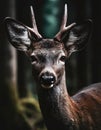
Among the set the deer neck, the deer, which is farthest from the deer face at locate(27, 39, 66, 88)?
the deer neck

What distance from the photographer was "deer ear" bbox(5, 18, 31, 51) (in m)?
11.1

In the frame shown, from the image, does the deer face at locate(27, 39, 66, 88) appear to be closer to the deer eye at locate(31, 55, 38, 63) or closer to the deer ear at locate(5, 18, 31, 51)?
the deer eye at locate(31, 55, 38, 63)

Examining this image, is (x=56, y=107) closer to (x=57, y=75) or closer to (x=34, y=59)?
(x=57, y=75)

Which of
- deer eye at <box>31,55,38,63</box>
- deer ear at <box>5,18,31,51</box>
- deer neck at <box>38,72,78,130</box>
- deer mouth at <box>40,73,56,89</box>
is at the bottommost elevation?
deer neck at <box>38,72,78,130</box>

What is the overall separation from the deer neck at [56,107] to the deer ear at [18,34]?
0.82 m

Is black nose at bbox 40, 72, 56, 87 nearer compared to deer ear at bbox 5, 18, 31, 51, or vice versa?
black nose at bbox 40, 72, 56, 87

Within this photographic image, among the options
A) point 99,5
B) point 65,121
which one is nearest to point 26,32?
point 65,121

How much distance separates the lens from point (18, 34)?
36.8 feet

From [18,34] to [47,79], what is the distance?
1325 millimetres

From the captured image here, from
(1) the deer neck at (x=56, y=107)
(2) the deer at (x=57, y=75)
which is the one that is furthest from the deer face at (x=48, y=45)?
(1) the deer neck at (x=56, y=107)

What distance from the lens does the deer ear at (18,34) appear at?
36.3 feet

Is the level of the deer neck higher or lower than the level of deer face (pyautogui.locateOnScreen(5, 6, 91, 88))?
lower

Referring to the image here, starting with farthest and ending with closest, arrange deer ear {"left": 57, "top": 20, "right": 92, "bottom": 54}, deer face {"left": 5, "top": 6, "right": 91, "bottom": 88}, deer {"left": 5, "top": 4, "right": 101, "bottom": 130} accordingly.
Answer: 1. deer ear {"left": 57, "top": 20, "right": 92, "bottom": 54}
2. deer {"left": 5, "top": 4, "right": 101, "bottom": 130}
3. deer face {"left": 5, "top": 6, "right": 91, "bottom": 88}

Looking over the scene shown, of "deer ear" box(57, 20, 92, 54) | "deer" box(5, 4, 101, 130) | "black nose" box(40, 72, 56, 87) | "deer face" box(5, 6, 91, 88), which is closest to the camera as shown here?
"black nose" box(40, 72, 56, 87)
